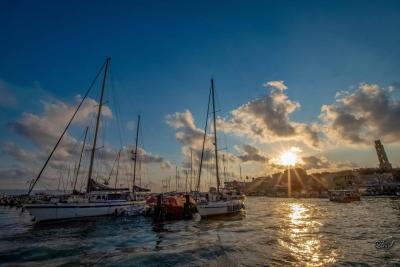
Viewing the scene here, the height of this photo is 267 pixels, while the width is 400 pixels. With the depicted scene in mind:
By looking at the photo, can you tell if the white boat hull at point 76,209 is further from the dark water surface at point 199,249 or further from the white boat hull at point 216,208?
the white boat hull at point 216,208

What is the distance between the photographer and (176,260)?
17.0 m

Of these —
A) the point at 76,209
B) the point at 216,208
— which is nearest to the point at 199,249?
the point at 216,208

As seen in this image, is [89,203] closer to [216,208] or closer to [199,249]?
[216,208]

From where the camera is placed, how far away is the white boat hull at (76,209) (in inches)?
1406

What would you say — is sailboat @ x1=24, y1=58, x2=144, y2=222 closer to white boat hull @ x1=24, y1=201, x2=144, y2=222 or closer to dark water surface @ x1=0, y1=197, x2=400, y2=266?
white boat hull @ x1=24, y1=201, x2=144, y2=222

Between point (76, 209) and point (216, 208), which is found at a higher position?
point (76, 209)

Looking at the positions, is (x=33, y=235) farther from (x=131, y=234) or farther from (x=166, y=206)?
(x=166, y=206)

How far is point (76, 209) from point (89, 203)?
2.30m

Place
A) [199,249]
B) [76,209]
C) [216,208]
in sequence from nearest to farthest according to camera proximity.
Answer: [199,249] < [76,209] < [216,208]

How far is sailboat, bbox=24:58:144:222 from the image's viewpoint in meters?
35.9

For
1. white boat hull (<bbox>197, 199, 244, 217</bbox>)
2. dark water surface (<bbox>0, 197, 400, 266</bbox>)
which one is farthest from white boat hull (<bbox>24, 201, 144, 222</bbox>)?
white boat hull (<bbox>197, 199, 244, 217</bbox>)

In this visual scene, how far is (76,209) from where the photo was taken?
38531 mm

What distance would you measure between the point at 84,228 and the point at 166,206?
43.3ft

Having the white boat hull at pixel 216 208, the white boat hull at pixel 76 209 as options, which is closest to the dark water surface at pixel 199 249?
the white boat hull at pixel 76 209
